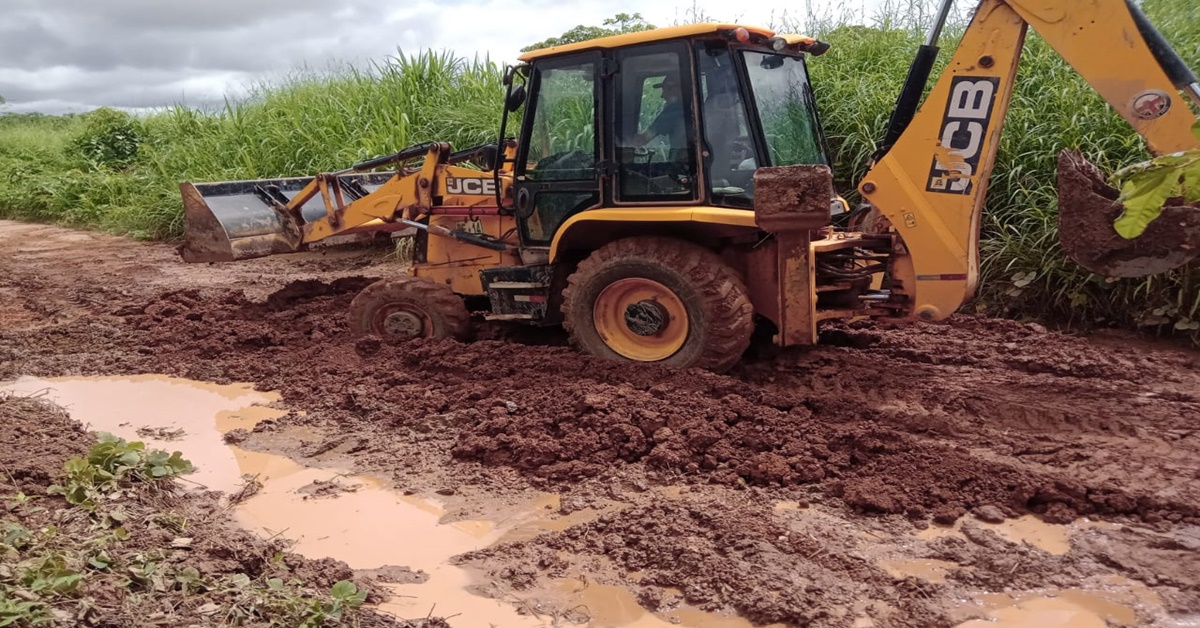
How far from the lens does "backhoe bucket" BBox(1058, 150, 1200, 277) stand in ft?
11.8

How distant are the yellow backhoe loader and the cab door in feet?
0.04

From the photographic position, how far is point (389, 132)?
10.6 meters

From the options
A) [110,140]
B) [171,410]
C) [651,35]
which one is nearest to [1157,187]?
[651,35]

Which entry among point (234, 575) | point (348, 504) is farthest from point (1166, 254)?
point (234, 575)

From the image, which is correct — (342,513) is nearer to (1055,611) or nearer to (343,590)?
(343,590)

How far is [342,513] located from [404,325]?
2.12 m

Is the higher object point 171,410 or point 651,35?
point 651,35

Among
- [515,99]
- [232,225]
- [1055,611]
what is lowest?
[1055,611]

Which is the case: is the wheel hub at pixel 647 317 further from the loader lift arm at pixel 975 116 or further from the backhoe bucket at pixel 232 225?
the backhoe bucket at pixel 232 225

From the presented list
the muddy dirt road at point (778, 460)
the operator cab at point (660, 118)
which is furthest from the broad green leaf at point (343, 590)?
the operator cab at point (660, 118)

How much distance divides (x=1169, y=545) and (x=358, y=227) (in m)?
4.88

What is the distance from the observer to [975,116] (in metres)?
4.00

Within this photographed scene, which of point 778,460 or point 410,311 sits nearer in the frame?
point 778,460

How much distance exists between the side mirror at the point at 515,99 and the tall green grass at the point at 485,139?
335 cm
